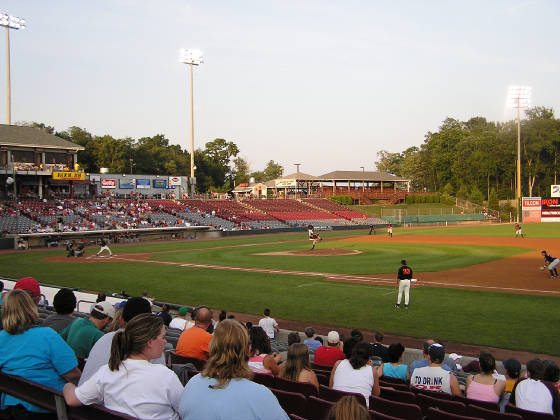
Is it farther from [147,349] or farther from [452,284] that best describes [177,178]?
[147,349]

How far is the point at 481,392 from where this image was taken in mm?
6539

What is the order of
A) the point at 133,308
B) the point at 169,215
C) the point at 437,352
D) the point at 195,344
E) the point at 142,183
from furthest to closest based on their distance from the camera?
the point at 142,183 → the point at 169,215 → the point at 437,352 → the point at 195,344 → the point at 133,308

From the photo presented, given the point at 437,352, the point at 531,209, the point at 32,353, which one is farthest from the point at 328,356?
the point at 531,209

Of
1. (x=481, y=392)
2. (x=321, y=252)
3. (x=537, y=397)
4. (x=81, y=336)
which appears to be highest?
(x=81, y=336)

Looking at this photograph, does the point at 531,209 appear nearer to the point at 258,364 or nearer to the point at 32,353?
the point at 258,364

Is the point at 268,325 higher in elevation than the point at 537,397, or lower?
lower

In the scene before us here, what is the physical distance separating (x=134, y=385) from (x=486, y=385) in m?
4.86

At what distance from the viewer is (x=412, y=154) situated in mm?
142750

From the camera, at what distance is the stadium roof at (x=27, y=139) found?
181 feet

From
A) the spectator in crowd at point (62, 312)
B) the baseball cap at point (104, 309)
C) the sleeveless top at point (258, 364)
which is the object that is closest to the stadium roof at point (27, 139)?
the baseball cap at point (104, 309)

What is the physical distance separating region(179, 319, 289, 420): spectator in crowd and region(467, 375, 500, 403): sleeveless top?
415 cm

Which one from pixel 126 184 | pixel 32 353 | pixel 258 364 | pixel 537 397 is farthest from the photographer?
pixel 126 184

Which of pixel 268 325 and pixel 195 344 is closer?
pixel 195 344

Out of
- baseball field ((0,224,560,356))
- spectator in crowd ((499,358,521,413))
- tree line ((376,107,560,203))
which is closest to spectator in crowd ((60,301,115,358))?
spectator in crowd ((499,358,521,413))
